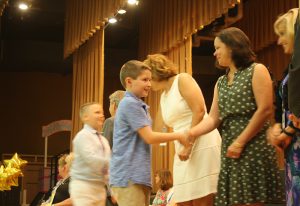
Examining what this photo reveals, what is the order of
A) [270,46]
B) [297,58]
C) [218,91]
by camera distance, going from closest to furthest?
[297,58] → [218,91] → [270,46]

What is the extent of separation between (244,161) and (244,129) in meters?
0.15

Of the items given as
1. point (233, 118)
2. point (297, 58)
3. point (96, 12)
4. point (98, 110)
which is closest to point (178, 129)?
point (233, 118)

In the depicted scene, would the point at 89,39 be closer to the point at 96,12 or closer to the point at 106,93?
the point at 96,12

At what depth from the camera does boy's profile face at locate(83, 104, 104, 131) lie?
3.67 meters

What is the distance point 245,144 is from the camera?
245 centimetres

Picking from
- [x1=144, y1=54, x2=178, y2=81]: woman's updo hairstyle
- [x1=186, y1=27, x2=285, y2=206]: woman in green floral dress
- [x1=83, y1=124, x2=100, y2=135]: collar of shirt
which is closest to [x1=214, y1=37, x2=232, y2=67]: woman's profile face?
[x1=186, y1=27, x2=285, y2=206]: woman in green floral dress

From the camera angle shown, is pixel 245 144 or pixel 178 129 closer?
pixel 245 144

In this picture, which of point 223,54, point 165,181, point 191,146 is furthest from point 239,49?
point 165,181

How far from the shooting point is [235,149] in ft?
8.02

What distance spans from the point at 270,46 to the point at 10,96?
6893 millimetres

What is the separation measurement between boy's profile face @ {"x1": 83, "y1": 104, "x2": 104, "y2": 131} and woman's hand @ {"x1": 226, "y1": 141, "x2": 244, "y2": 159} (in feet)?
4.62

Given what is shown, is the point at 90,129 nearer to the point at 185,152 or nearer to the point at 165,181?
the point at 185,152

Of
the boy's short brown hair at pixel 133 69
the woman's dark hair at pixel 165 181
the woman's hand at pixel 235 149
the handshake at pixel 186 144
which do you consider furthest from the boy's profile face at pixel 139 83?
the woman's dark hair at pixel 165 181

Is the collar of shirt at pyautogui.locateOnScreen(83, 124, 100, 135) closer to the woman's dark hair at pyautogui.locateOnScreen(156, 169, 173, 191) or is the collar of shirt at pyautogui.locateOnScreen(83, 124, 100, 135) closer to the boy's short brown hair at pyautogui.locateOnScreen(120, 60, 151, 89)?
the boy's short brown hair at pyautogui.locateOnScreen(120, 60, 151, 89)
